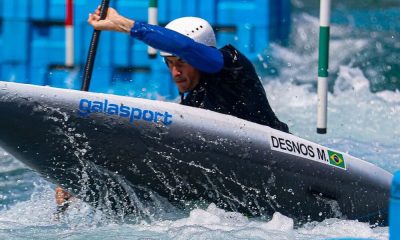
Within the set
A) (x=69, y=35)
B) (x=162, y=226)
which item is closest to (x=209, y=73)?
(x=162, y=226)

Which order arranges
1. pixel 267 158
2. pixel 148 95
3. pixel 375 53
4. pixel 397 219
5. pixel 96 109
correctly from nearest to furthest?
pixel 397 219 < pixel 96 109 < pixel 267 158 < pixel 148 95 < pixel 375 53

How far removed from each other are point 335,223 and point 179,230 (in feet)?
2.47

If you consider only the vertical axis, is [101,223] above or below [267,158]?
below

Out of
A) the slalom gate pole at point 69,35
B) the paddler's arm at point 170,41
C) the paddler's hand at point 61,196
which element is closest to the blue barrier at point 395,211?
the paddler's arm at point 170,41

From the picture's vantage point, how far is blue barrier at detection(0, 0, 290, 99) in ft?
24.2

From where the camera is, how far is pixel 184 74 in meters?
4.09

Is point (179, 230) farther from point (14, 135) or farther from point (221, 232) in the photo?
point (14, 135)

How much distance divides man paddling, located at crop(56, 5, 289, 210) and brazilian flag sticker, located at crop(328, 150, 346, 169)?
26 cm

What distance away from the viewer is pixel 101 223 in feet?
13.3

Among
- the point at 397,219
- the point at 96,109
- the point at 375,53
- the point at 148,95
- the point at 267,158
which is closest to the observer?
the point at 397,219

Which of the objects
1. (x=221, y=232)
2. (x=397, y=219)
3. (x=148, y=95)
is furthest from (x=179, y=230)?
(x=148, y=95)

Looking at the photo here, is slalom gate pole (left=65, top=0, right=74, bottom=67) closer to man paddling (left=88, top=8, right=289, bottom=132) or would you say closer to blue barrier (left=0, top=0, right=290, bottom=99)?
blue barrier (left=0, top=0, right=290, bottom=99)

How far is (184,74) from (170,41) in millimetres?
261

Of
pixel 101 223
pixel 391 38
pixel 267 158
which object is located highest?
pixel 391 38
